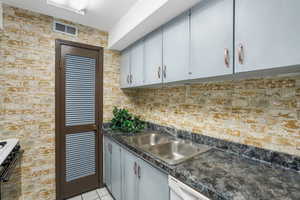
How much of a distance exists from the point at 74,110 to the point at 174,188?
5.84 feet

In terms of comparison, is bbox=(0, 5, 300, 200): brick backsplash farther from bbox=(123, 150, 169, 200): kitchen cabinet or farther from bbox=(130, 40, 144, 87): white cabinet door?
bbox=(123, 150, 169, 200): kitchen cabinet

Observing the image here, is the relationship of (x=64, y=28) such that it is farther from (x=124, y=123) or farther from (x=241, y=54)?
(x=241, y=54)

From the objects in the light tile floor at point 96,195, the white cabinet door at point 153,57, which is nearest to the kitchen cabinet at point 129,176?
the light tile floor at point 96,195

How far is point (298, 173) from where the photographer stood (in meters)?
0.94

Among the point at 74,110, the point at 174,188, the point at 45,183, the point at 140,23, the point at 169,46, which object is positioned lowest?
the point at 45,183

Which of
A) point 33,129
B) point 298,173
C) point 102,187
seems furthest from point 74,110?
point 298,173

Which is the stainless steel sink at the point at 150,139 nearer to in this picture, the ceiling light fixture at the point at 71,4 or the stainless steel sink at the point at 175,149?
the stainless steel sink at the point at 175,149

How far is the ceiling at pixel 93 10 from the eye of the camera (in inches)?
63.8

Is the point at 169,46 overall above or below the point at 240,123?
above

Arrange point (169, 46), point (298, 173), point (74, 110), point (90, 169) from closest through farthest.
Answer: point (298, 173) < point (169, 46) < point (74, 110) < point (90, 169)

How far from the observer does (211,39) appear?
1.09 meters

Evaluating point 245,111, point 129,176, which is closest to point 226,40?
point 245,111

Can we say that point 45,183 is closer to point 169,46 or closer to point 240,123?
point 169,46

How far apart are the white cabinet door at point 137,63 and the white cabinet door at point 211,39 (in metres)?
0.85
